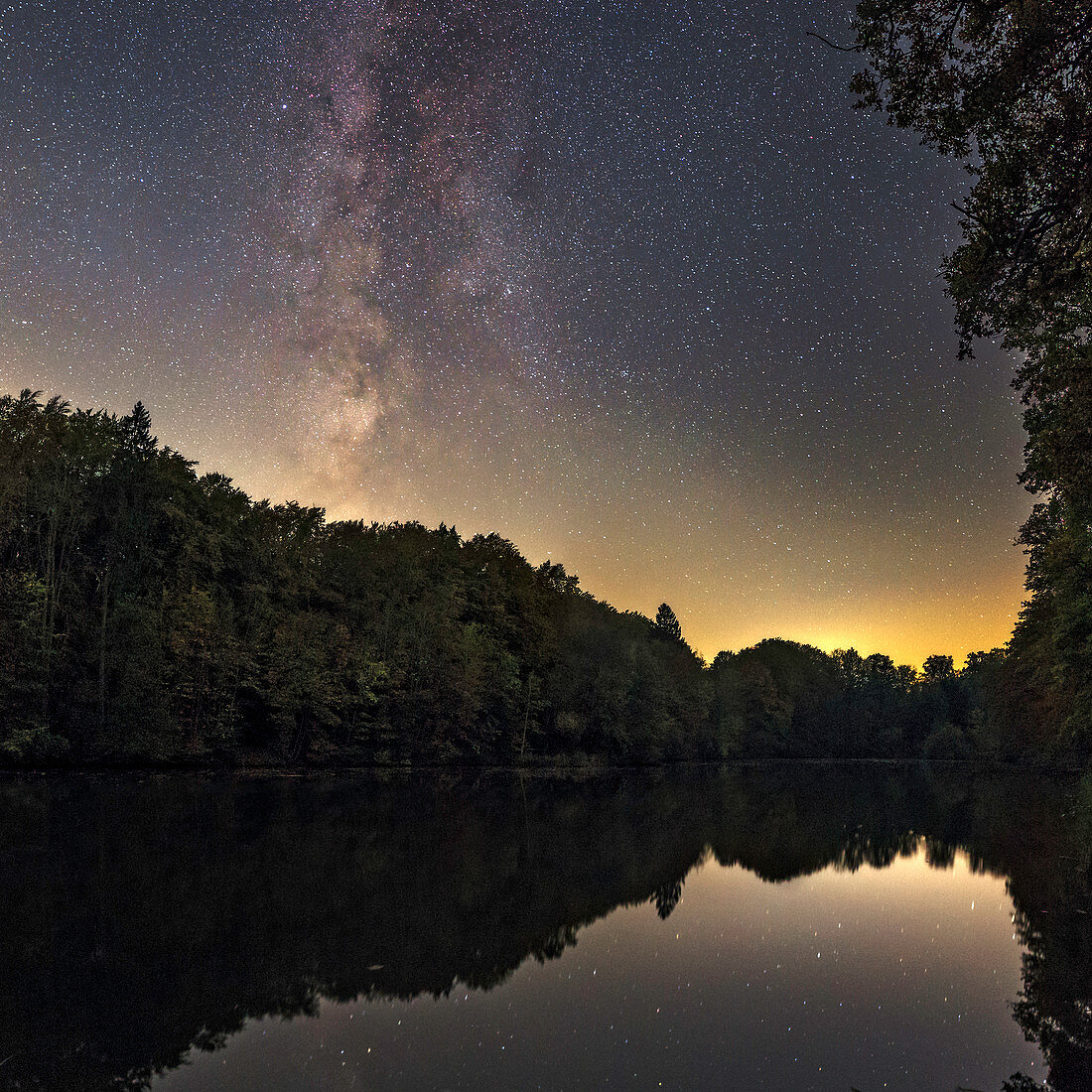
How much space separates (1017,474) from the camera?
26.4 m

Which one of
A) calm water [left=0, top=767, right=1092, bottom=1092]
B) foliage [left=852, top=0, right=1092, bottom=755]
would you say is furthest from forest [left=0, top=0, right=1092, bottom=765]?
calm water [left=0, top=767, right=1092, bottom=1092]

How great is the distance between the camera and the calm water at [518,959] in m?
7.82

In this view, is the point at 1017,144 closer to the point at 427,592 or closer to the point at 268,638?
the point at 268,638

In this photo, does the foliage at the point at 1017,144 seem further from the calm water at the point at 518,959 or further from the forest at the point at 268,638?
the forest at the point at 268,638

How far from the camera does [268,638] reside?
50500 mm

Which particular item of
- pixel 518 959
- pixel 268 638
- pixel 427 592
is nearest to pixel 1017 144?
pixel 518 959

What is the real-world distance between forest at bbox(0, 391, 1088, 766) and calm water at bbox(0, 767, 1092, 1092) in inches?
688

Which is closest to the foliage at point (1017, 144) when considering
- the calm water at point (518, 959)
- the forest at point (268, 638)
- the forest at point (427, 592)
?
the forest at point (427, 592)

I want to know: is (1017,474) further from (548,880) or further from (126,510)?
(126,510)

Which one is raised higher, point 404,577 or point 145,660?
point 404,577

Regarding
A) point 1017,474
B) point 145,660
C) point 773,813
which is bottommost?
point 773,813

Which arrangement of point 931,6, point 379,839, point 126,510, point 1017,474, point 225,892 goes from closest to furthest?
1. point 931,6
2. point 225,892
3. point 379,839
4. point 1017,474
5. point 126,510

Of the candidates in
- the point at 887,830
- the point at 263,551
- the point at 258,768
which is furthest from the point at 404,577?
the point at 887,830

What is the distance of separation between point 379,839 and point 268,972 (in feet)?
39.1
